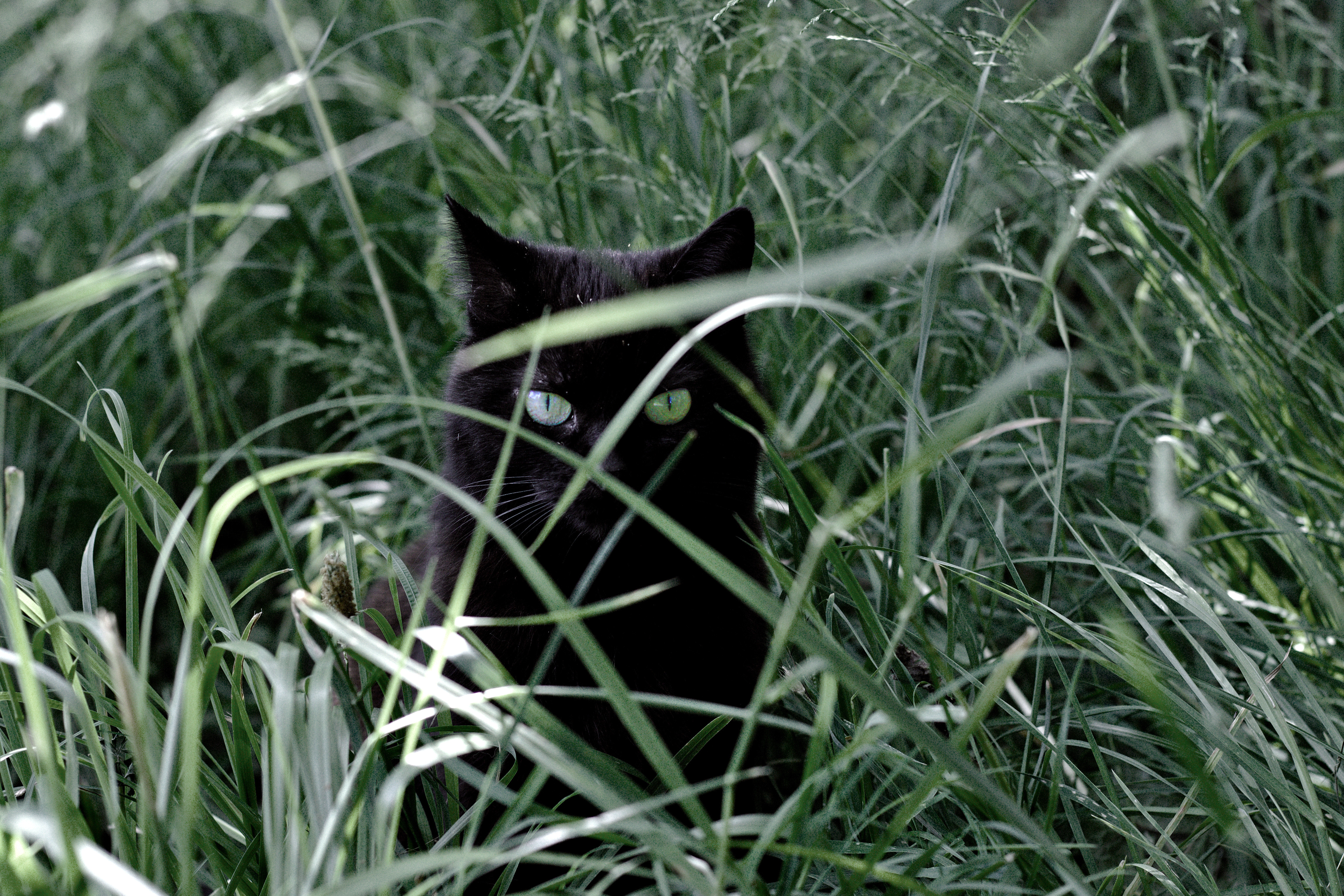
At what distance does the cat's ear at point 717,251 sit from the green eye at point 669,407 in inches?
6.6

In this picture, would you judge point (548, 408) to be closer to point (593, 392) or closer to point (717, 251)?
point (593, 392)

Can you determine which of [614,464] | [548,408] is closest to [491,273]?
[548,408]

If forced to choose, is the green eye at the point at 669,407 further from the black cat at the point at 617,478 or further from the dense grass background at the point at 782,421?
the dense grass background at the point at 782,421

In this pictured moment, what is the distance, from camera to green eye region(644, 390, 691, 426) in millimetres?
1198

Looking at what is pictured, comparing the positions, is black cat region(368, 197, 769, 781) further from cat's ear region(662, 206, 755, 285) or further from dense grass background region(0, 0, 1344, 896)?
dense grass background region(0, 0, 1344, 896)

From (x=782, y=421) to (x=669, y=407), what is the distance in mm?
479

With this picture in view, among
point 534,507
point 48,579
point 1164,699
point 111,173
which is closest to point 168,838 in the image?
point 48,579

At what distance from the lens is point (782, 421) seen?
5.42 feet

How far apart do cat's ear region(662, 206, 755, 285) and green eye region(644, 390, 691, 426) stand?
169mm

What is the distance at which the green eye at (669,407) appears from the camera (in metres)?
1.20

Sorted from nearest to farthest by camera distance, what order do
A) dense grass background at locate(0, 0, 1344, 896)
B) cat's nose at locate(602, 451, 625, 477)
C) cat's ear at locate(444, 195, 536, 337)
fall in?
1. dense grass background at locate(0, 0, 1344, 896)
2. cat's nose at locate(602, 451, 625, 477)
3. cat's ear at locate(444, 195, 536, 337)

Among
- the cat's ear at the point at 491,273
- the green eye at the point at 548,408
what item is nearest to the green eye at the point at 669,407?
the green eye at the point at 548,408

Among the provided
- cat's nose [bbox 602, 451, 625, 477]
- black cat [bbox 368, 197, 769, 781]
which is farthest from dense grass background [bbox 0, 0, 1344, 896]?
cat's nose [bbox 602, 451, 625, 477]

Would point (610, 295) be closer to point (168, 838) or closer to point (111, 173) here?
point (168, 838)
